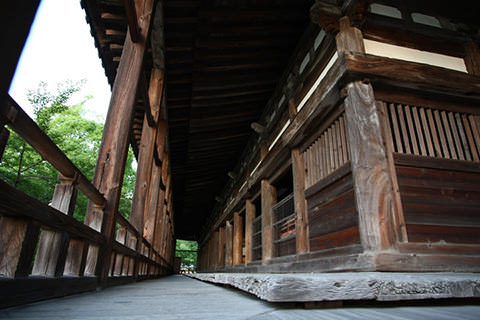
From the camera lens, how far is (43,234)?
153 cm

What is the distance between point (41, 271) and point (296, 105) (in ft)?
13.4

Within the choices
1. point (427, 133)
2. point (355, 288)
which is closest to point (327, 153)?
point (427, 133)

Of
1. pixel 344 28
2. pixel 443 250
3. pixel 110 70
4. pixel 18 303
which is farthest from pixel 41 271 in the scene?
pixel 110 70

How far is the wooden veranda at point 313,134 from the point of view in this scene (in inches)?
59.7

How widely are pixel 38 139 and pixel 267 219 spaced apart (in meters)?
4.66

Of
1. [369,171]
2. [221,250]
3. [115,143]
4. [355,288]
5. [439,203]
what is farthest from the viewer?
[221,250]

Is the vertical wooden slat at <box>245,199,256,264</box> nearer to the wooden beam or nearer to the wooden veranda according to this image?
the wooden veranda

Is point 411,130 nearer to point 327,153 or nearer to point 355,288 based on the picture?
point 327,153

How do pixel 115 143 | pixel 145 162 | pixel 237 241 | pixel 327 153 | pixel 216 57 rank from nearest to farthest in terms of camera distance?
pixel 115 143, pixel 327 153, pixel 145 162, pixel 216 57, pixel 237 241

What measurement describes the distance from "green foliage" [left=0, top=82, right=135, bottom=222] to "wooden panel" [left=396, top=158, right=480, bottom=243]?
12253mm

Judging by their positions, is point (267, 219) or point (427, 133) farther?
point (267, 219)

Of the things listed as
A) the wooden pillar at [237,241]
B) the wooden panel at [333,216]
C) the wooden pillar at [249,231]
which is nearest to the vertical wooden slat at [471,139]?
the wooden panel at [333,216]

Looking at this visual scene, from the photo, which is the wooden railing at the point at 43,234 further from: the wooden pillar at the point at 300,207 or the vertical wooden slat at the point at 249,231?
the vertical wooden slat at the point at 249,231

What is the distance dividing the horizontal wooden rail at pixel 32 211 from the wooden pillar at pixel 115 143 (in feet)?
2.26
